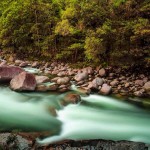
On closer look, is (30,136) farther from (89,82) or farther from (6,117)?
(89,82)

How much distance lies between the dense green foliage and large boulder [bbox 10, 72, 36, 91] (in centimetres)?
376

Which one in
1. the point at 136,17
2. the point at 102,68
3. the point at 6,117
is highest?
the point at 136,17

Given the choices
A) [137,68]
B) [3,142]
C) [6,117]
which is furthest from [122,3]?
[3,142]

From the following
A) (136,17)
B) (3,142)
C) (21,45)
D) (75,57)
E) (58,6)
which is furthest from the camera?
(21,45)

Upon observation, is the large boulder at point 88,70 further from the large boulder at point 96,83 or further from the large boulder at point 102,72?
the large boulder at point 96,83

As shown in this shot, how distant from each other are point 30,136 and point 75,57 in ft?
→ 32.3

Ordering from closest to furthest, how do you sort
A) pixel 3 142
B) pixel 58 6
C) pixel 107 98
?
pixel 3 142 → pixel 107 98 → pixel 58 6

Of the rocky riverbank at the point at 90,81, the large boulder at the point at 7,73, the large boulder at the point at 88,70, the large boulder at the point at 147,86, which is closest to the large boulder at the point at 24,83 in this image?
the rocky riverbank at the point at 90,81

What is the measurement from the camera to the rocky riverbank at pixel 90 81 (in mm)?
12180

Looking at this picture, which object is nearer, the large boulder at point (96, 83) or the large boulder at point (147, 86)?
the large boulder at point (147, 86)

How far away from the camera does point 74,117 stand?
32.4 feet

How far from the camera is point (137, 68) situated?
45.5ft

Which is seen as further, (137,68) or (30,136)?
(137,68)

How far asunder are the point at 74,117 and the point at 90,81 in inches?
157
